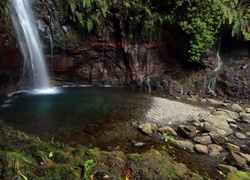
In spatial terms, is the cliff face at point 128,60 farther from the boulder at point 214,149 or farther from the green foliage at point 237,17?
the boulder at point 214,149

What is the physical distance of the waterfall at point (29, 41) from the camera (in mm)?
9688

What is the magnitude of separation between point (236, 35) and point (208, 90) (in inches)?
139

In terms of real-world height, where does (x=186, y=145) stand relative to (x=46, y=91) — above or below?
below

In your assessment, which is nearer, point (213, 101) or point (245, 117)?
point (245, 117)

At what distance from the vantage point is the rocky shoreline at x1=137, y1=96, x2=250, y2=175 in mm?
4887

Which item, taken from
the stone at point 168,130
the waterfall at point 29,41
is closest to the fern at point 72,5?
the waterfall at point 29,41

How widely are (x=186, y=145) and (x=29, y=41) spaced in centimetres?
942

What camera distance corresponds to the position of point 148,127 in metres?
6.19

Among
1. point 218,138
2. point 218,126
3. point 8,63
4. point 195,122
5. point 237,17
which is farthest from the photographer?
point 237,17

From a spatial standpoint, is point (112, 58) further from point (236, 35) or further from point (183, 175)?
point (183, 175)

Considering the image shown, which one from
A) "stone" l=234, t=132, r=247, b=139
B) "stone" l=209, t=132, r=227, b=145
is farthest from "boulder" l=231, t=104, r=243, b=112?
"stone" l=209, t=132, r=227, b=145

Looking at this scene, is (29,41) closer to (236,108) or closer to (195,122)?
(195,122)

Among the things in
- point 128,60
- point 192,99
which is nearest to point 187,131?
point 192,99

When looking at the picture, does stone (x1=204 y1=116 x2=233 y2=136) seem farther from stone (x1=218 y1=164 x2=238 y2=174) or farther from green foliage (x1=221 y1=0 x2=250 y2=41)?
green foliage (x1=221 y1=0 x2=250 y2=41)
